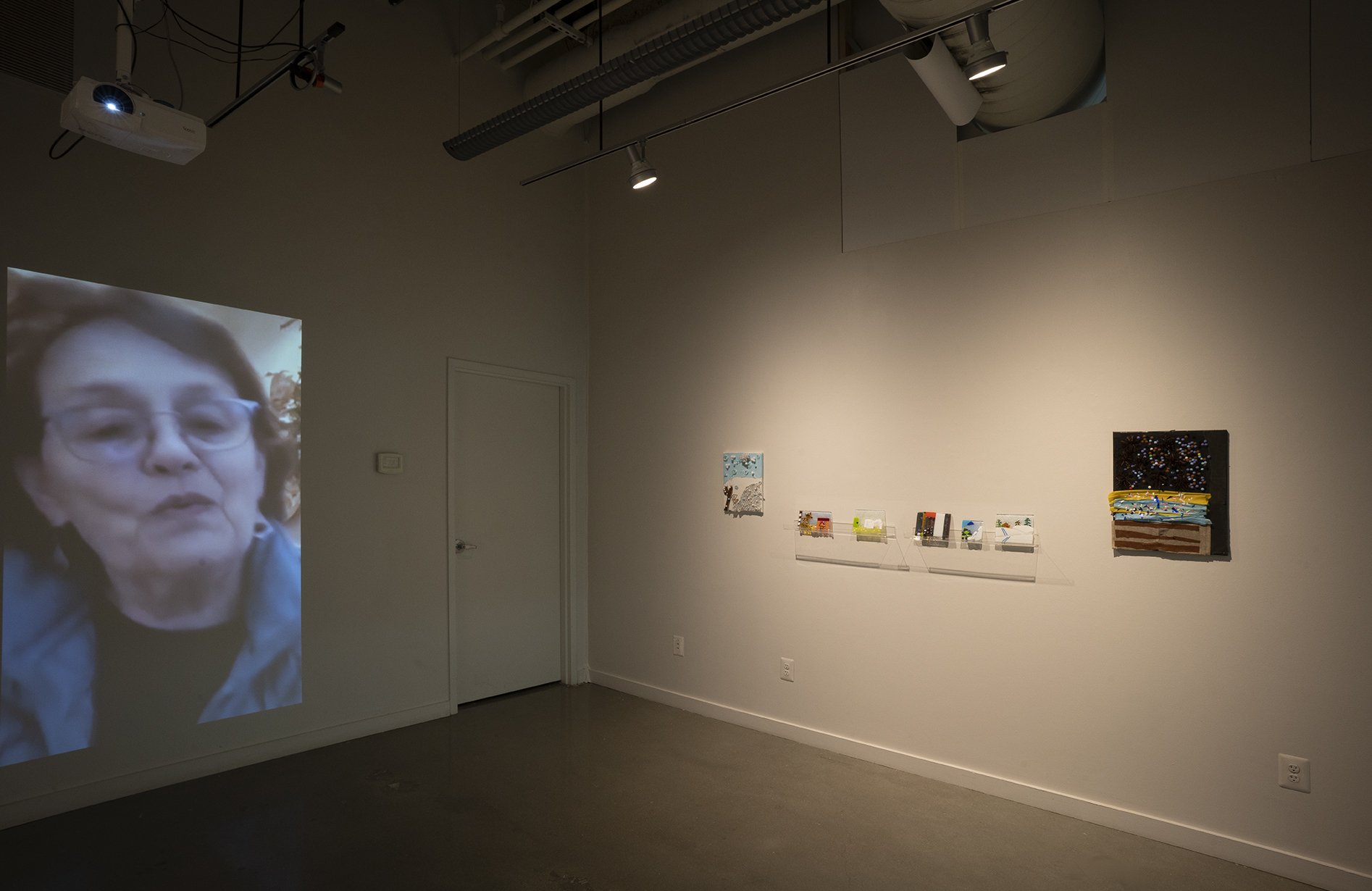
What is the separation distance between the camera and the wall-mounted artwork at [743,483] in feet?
15.0

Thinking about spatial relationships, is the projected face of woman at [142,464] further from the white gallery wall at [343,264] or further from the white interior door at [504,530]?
the white interior door at [504,530]

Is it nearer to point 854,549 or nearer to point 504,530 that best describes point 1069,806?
point 854,549

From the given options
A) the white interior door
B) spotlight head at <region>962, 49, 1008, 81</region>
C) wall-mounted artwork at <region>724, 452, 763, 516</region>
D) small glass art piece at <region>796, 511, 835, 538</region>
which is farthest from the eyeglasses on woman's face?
spotlight head at <region>962, 49, 1008, 81</region>

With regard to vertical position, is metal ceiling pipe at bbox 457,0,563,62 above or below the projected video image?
above

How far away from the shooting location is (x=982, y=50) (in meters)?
2.61

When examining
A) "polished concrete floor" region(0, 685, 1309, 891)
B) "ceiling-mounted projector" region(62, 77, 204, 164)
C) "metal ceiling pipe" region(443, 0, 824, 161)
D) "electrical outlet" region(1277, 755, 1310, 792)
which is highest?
"metal ceiling pipe" region(443, 0, 824, 161)

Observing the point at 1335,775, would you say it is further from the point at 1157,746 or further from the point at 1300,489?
the point at 1300,489

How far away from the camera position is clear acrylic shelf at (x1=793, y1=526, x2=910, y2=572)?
396 cm

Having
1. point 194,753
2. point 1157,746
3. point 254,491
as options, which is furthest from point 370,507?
point 1157,746

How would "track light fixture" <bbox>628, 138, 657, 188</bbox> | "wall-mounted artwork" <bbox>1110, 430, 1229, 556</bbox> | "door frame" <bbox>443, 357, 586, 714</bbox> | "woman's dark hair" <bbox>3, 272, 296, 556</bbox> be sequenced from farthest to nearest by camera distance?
"door frame" <bbox>443, 357, 586, 714</bbox>
"track light fixture" <bbox>628, 138, 657, 188</bbox>
"woman's dark hair" <bbox>3, 272, 296, 556</bbox>
"wall-mounted artwork" <bbox>1110, 430, 1229, 556</bbox>

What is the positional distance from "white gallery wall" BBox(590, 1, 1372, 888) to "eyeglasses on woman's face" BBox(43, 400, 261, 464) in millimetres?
2382

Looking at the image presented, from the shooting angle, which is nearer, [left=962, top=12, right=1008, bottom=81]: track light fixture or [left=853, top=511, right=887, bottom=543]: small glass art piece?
[left=962, top=12, right=1008, bottom=81]: track light fixture

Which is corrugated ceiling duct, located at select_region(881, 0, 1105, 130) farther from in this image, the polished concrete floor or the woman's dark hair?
the woman's dark hair

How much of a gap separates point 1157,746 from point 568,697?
11.1 feet
